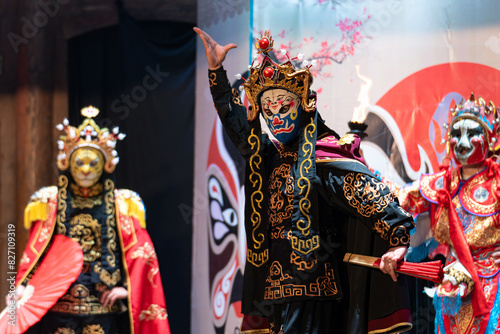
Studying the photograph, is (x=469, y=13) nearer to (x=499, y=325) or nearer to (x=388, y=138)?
(x=388, y=138)

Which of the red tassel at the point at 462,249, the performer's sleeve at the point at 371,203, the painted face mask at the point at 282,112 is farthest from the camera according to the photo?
the red tassel at the point at 462,249

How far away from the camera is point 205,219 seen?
598 centimetres

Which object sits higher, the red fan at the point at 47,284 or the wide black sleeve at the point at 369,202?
the wide black sleeve at the point at 369,202

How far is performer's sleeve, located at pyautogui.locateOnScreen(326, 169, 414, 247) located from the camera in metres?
3.33

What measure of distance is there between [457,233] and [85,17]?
3456 mm

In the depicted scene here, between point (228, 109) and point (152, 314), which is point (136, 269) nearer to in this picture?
point (152, 314)

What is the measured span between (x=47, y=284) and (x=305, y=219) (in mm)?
2132

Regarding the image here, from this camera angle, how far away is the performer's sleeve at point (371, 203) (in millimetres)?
3328

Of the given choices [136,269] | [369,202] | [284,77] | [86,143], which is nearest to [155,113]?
[86,143]

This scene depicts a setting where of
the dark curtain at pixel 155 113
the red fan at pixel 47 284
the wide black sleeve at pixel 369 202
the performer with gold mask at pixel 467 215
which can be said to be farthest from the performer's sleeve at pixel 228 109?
the dark curtain at pixel 155 113

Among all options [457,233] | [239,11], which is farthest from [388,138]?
[239,11]

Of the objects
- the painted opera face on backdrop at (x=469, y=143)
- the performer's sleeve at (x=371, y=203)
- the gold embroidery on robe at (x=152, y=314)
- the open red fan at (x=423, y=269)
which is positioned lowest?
the gold embroidery on robe at (x=152, y=314)

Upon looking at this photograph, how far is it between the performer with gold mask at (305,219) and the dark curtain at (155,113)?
2634 mm

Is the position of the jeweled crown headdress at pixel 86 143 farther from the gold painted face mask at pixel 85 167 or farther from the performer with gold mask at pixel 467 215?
the performer with gold mask at pixel 467 215
